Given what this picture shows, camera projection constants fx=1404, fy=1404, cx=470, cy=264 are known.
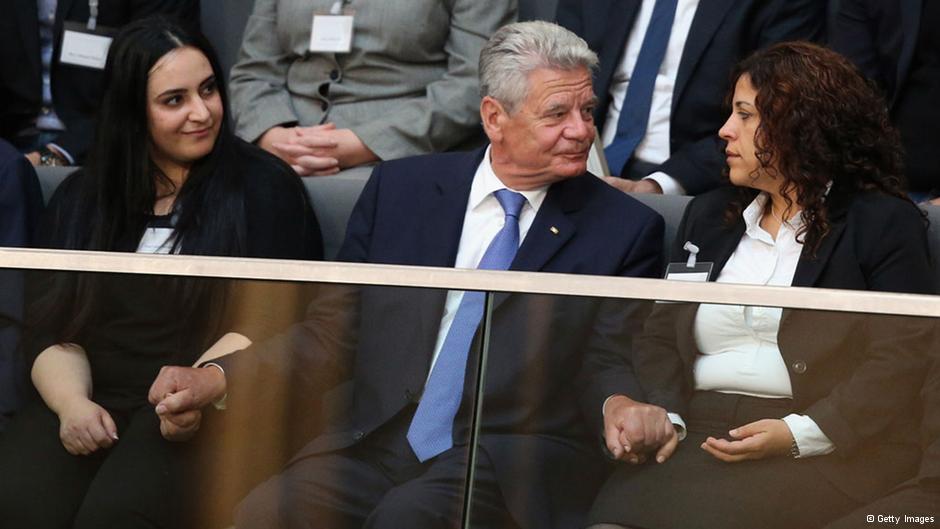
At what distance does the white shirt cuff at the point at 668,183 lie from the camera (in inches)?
136

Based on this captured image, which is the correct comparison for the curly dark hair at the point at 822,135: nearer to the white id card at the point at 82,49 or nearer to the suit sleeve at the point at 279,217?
the suit sleeve at the point at 279,217

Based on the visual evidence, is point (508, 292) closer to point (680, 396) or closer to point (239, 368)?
point (680, 396)

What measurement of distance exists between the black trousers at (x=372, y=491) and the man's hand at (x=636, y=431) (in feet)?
0.59

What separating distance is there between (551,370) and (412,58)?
6.68ft

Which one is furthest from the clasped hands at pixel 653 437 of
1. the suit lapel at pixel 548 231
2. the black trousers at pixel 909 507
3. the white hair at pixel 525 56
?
the white hair at pixel 525 56

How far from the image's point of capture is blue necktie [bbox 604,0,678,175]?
12.0 ft

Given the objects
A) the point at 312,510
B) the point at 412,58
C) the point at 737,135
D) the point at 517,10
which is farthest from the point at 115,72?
the point at 312,510

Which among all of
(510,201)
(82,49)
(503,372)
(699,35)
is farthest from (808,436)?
(82,49)

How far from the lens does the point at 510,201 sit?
2.94m

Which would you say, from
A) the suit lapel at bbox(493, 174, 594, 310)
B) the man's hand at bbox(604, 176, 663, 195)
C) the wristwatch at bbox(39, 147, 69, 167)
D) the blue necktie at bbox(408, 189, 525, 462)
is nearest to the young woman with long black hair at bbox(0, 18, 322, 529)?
the blue necktie at bbox(408, 189, 525, 462)

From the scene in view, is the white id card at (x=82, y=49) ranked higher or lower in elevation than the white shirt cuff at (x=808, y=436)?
lower

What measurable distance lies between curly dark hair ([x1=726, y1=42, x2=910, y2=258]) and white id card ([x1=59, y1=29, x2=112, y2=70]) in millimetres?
2079

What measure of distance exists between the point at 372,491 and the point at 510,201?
1.10m

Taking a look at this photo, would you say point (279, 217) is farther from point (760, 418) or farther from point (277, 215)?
point (760, 418)
